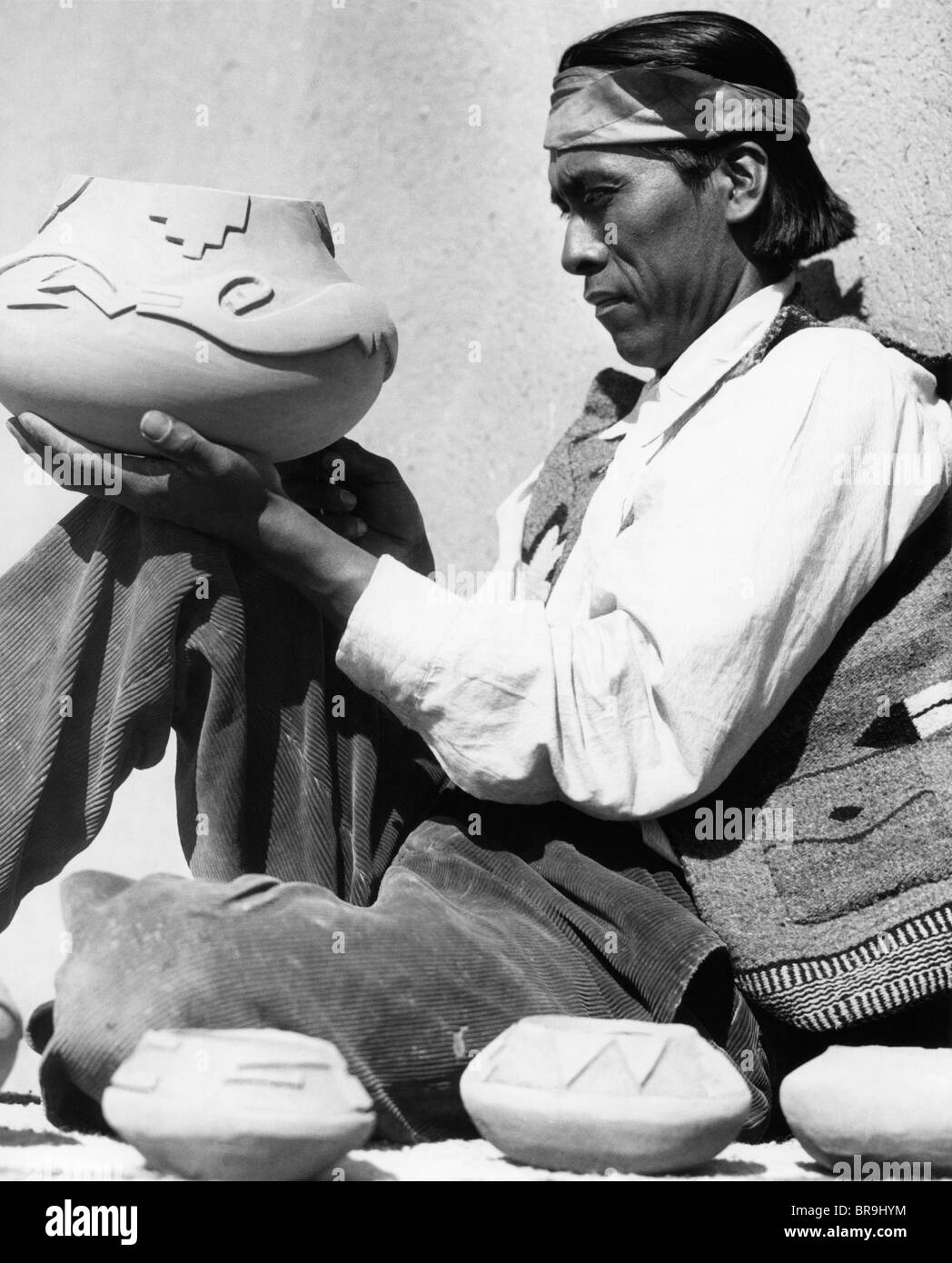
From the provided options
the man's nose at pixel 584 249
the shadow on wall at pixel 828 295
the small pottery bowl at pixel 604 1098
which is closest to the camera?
the small pottery bowl at pixel 604 1098

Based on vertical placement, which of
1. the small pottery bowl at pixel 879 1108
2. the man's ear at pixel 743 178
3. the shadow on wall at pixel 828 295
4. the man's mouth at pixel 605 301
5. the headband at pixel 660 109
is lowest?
the small pottery bowl at pixel 879 1108

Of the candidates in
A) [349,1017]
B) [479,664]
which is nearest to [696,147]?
[479,664]

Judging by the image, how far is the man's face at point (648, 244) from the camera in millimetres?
2844

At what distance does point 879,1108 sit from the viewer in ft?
6.77

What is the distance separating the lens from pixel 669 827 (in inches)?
98.3

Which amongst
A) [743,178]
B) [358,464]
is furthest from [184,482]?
[743,178]

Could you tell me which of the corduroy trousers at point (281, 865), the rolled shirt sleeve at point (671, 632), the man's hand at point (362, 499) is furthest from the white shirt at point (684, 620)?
the man's hand at point (362, 499)

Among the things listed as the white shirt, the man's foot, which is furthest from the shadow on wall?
the man's foot

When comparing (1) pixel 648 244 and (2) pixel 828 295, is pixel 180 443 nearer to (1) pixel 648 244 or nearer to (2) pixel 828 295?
(1) pixel 648 244

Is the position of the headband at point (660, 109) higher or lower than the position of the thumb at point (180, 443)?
higher

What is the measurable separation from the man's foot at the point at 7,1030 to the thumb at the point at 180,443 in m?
0.69

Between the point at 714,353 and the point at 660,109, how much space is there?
38cm

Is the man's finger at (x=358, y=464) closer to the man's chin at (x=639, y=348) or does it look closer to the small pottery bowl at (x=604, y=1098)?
the man's chin at (x=639, y=348)

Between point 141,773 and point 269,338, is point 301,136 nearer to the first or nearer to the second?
point 141,773
